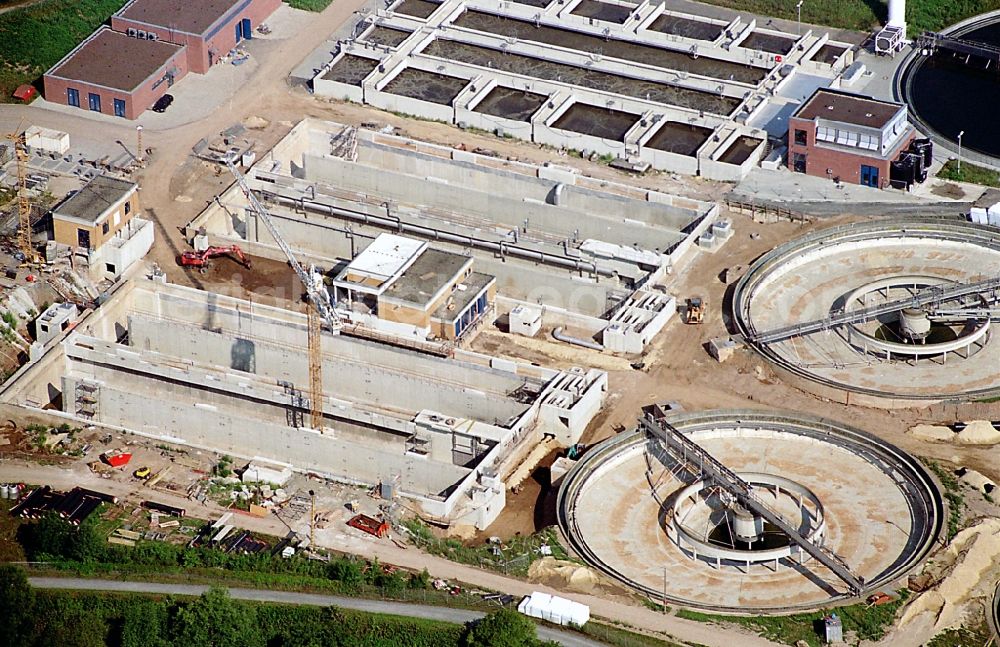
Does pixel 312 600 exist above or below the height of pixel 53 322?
above

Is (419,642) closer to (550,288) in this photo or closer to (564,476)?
(564,476)

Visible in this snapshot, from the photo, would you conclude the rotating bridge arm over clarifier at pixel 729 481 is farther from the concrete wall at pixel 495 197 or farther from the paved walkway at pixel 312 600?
the concrete wall at pixel 495 197

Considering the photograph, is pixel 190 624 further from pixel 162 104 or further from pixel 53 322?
pixel 162 104

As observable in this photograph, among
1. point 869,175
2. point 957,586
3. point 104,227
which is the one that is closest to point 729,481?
point 957,586

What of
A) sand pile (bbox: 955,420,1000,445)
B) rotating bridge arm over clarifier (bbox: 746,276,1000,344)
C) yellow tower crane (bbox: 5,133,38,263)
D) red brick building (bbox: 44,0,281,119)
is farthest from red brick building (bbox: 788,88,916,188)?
yellow tower crane (bbox: 5,133,38,263)

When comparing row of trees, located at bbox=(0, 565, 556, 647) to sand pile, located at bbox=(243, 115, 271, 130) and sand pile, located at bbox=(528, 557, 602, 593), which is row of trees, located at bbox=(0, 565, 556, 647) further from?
sand pile, located at bbox=(243, 115, 271, 130)

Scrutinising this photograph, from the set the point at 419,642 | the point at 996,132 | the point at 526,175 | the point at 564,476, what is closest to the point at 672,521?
the point at 564,476
